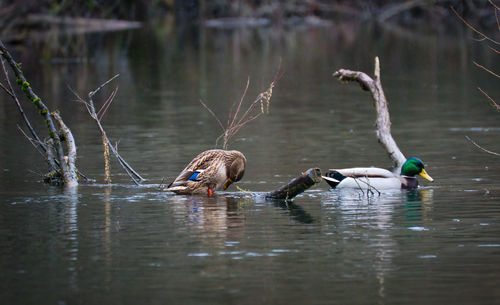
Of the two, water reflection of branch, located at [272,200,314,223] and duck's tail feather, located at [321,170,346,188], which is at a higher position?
duck's tail feather, located at [321,170,346,188]

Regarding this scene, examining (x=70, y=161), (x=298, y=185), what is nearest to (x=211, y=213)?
(x=298, y=185)

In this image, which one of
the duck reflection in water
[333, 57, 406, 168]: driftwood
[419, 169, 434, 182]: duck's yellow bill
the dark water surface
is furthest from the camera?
[333, 57, 406, 168]: driftwood

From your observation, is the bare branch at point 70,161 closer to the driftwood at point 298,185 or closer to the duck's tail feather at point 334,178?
the driftwood at point 298,185

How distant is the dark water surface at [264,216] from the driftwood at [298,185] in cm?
24

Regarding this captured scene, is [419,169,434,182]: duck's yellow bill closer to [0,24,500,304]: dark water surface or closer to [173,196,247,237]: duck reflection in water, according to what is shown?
[0,24,500,304]: dark water surface

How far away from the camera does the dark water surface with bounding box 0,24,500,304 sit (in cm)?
828

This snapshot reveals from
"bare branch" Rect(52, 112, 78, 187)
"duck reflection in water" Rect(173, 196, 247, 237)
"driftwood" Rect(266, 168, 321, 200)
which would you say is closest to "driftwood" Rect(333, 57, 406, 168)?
"driftwood" Rect(266, 168, 321, 200)

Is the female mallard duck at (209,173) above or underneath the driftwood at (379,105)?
underneath

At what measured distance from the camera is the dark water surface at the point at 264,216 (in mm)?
8281

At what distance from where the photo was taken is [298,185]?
39.7ft

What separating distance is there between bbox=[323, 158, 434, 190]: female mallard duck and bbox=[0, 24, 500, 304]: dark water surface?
20 cm

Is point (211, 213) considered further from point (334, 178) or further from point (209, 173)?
point (334, 178)

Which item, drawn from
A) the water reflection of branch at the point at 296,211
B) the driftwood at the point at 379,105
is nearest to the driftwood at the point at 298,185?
the water reflection of branch at the point at 296,211

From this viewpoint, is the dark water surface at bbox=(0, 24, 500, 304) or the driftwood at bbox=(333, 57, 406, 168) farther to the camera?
the driftwood at bbox=(333, 57, 406, 168)
